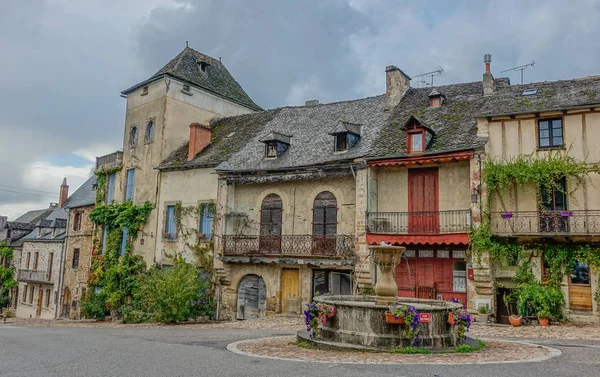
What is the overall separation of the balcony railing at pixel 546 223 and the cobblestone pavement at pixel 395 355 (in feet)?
19.0

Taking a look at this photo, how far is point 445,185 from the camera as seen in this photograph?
17.8 meters

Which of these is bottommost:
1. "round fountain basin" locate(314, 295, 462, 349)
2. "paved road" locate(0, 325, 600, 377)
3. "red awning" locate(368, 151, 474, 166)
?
"paved road" locate(0, 325, 600, 377)

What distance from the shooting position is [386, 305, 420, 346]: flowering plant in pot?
31.6 ft

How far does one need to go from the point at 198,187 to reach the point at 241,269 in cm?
446

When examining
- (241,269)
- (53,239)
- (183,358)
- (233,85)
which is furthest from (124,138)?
(183,358)

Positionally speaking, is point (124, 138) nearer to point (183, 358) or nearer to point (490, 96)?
point (490, 96)

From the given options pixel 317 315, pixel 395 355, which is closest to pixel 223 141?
pixel 317 315

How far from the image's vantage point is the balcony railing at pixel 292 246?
1864 centimetres

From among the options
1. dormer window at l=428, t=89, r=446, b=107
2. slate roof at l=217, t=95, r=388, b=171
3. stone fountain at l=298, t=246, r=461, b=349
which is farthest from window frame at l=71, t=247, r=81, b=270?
stone fountain at l=298, t=246, r=461, b=349

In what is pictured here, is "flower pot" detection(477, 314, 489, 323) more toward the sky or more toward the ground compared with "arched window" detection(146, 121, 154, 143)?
more toward the ground

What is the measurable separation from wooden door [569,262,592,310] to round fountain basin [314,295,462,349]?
294 inches

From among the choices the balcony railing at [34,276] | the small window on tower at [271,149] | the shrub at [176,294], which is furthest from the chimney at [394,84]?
the balcony railing at [34,276]

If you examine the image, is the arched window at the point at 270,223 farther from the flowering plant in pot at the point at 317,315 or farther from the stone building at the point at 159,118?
the flowering plant in pot at the point at 317,315

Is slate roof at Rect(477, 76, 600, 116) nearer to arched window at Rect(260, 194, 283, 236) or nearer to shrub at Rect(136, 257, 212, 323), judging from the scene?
arched window at Rect(260, 194, 283, 236)
